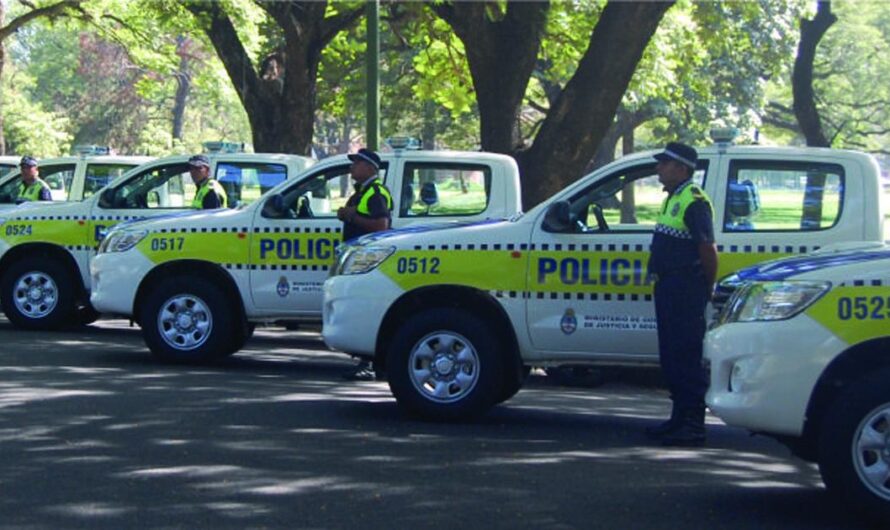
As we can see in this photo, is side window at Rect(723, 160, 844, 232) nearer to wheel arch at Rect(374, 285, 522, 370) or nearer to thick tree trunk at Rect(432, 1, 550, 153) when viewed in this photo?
wheel arch at Rect(374, 285, 522, 370)

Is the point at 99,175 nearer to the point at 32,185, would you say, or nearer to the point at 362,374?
the point at 32,185

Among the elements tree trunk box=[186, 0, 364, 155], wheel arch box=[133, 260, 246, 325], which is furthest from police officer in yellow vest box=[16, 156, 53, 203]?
tree trunk box=[186, 0, 364, 155]

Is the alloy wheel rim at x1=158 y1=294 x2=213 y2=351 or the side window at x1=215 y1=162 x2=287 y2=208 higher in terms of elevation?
the side window at x1=215 y1=162 x2=287 y2=208

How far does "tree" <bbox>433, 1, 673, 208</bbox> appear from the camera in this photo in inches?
682

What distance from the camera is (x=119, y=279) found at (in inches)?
511

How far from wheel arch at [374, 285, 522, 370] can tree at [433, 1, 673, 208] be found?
827 cm

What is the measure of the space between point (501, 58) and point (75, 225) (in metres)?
6.53

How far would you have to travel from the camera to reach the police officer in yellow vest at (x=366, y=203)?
1160cm

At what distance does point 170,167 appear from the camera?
15.1 m

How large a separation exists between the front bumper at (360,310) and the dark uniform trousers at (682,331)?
1.90 m

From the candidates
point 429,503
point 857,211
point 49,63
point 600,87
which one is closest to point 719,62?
point 600,87

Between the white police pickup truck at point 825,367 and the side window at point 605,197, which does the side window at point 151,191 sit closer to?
the side window at point 605,197

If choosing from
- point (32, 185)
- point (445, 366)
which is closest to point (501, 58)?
point (32, 185)

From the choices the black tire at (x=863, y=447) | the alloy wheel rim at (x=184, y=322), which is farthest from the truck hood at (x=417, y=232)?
the black tire at (x=863, y=447)
